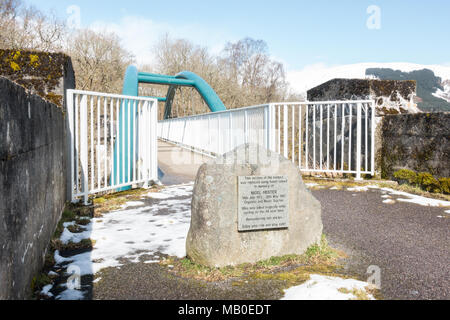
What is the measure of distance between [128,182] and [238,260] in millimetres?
4175

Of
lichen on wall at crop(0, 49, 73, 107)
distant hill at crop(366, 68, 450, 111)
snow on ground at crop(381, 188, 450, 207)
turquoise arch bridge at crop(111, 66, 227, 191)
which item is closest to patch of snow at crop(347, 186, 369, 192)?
snow on ground at crop(381, 188, 450, 207)

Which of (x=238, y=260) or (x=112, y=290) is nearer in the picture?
(x=112, y=290)

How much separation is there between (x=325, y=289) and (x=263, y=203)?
3.09 feet

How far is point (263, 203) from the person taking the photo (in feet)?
10.4

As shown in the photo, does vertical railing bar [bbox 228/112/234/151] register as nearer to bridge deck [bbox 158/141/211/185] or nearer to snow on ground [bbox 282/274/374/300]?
bridge deck [bbox 158/141/211/185]

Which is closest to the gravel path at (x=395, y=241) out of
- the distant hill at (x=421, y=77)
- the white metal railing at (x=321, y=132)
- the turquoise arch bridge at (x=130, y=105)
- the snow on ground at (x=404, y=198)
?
the snow on ground at (x=404, y=198)

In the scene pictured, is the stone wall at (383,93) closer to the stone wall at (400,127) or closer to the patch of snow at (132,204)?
the stone wall at (400,127)

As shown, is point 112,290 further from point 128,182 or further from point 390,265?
point 128,182

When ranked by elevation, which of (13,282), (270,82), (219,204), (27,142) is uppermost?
(270,82)

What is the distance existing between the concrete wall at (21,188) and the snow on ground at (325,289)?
5.87ft

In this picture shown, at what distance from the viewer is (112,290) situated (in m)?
2.63

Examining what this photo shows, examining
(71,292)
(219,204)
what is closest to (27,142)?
(71,292)

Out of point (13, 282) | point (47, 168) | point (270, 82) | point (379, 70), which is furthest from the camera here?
point (379, 70)
